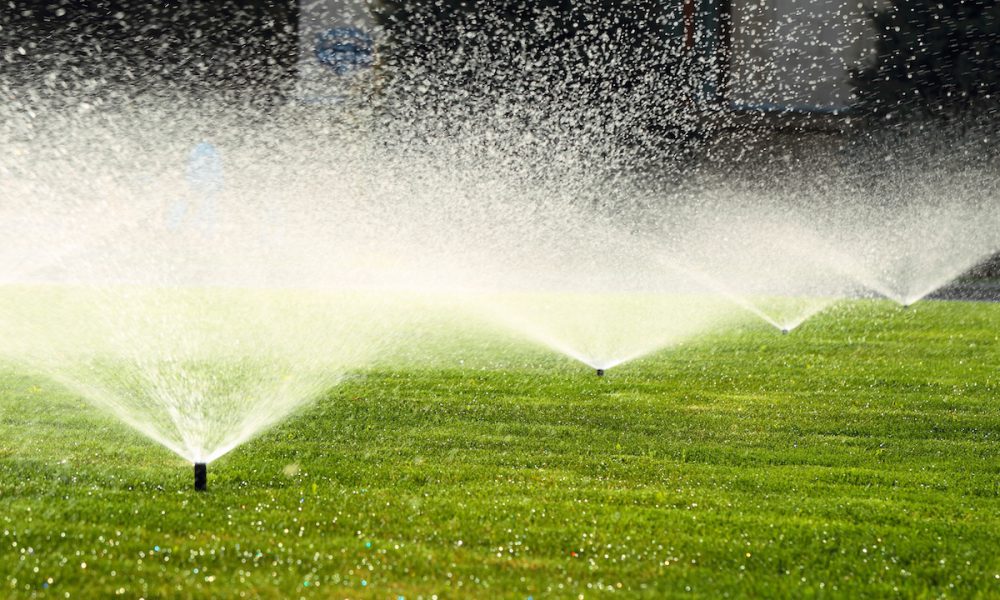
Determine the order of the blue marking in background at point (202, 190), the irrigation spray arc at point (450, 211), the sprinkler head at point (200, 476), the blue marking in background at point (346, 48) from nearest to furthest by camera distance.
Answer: the sprinkler head at point (200, 476) < the irrigation spray arc at point (450, 211) < the blue marking in background at point (202, 190) < the blue marking in background at point (346, 48)

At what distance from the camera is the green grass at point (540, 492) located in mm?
3654

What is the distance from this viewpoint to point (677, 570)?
374cm

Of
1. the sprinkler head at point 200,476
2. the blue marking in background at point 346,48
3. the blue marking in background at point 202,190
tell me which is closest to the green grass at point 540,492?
the sprinkler head at point 200,476

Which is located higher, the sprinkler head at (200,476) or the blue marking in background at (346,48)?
the blue marking in background at (346,48)

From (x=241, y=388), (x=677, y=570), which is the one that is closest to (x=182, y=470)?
(x=241, y=388)

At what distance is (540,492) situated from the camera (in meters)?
4.86

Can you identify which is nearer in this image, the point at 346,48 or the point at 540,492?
the point at 540,492

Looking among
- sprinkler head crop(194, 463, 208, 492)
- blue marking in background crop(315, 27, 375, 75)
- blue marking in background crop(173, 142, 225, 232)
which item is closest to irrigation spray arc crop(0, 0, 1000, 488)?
blue marking in background crop(173, 142, 225, 232)

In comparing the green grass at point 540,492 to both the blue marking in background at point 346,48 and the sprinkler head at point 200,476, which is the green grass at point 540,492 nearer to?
the sprinkler head at point 200,476

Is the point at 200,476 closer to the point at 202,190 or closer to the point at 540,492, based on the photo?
the point at 540,492

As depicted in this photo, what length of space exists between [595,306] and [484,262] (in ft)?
19.1

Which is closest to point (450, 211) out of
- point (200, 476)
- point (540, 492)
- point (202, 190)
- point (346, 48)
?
point (346, 48)

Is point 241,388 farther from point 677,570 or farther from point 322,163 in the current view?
point 322,163

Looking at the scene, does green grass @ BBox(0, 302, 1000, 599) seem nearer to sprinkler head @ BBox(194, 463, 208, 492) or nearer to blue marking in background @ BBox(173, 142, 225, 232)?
sprinkler head @ BBox(194, 463, 208, 492)
